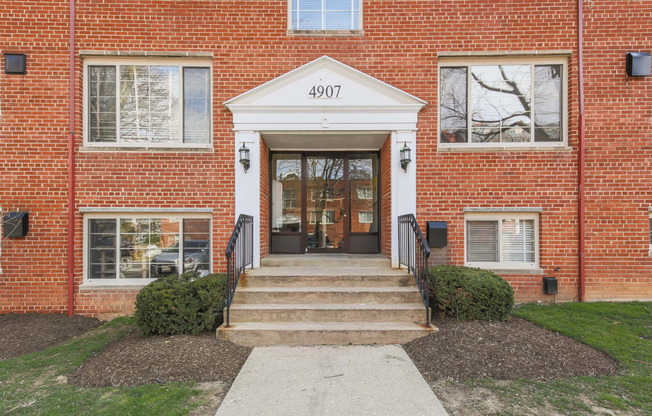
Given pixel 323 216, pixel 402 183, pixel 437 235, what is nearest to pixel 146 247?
pixel 323 216

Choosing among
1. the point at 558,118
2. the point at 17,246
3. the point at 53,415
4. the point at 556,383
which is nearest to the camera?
the point at 53,415

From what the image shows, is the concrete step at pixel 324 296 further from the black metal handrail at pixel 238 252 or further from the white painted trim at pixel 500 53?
the white painted trim at pixel 500 53

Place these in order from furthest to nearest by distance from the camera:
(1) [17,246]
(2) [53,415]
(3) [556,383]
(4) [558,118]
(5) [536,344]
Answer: (4) [558,118] → (1) [17,246] → (5) [536,344] → (3) [556,383] → (2) [53,415]

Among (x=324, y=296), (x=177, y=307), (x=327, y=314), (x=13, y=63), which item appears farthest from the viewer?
(x=13, y=63)

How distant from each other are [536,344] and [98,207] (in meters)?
6.77

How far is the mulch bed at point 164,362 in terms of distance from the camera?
3.43 metres

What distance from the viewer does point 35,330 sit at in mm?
4957

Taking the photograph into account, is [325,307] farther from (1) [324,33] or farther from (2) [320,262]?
(1) [324,33]

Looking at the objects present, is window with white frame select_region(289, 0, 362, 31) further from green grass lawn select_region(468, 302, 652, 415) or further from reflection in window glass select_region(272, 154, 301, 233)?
green grass lawn select_region(468, 302, 652, 415)

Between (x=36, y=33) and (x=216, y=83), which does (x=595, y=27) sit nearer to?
(x=216, y=83)

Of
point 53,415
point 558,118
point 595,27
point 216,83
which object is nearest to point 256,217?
point 216,83

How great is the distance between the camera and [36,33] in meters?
5.75

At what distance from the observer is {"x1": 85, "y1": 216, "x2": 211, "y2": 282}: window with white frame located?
5898 mm

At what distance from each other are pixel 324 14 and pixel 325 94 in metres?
1.59
